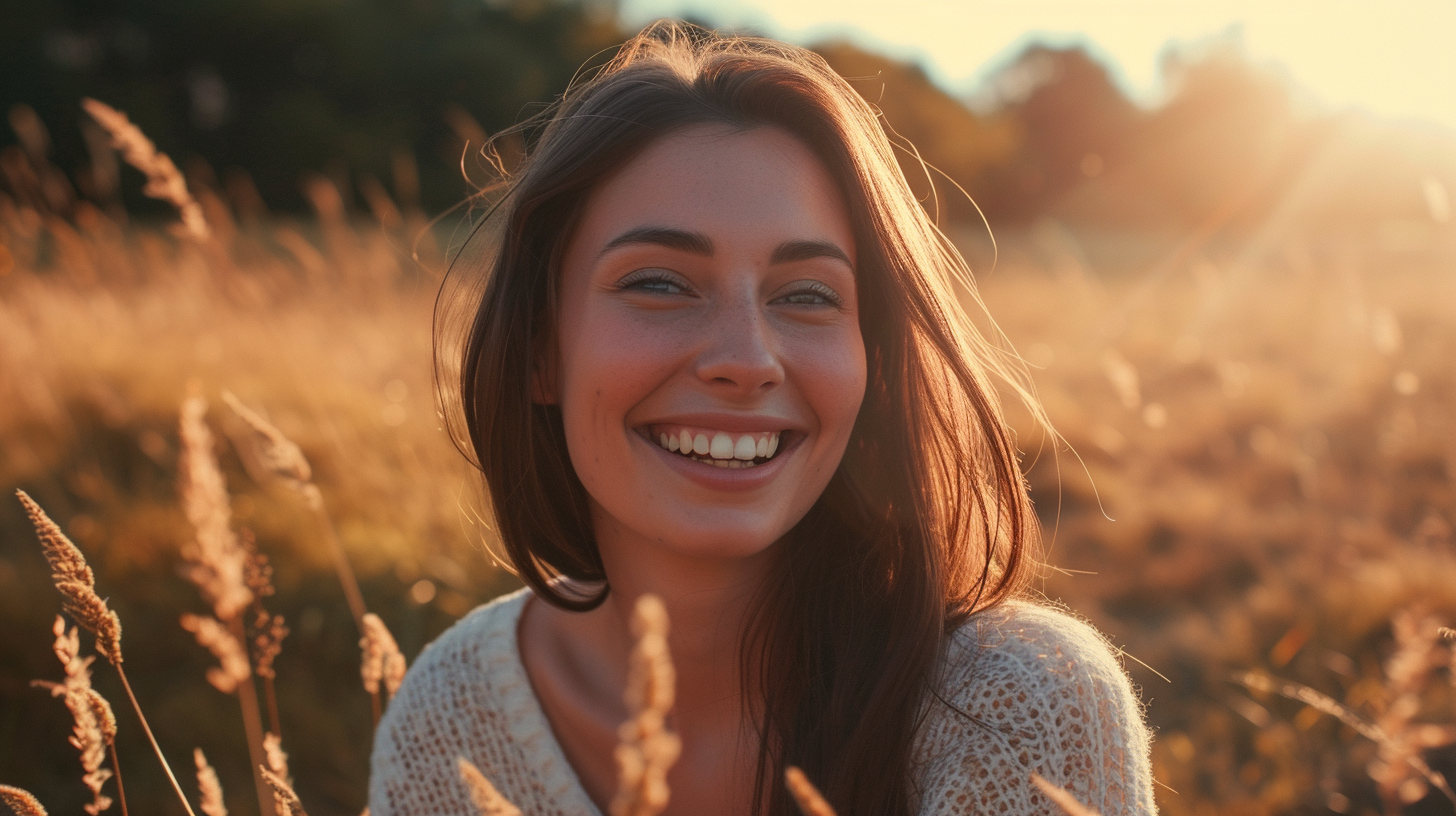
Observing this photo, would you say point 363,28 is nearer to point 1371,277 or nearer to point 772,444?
point 1371,277

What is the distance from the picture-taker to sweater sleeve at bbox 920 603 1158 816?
147 centimetres

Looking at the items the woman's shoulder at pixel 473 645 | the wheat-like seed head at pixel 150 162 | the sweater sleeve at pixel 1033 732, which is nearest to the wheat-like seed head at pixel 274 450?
the woman's shoulder at pixel 473 645

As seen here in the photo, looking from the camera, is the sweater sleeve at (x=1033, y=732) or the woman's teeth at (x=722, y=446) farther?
the woman's teeth at (x=722, y=446)

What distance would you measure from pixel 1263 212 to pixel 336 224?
18.5 metres

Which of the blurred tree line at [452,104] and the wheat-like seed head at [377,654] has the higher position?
the wheat-like seed head at [377,654]

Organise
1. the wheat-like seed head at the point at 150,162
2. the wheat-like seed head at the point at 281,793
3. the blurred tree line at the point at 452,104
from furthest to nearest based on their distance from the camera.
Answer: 1. the blurred tree line at the point at 452,104
2. the wheat-like seed head at the point at 150,162
3. the wheat-like seed head at the point at 281,793

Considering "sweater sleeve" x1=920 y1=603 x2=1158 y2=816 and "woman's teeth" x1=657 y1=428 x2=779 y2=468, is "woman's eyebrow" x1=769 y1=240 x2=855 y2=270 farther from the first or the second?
"sweater sleeve" x1=920 y1=603 x2=1158 y2=816

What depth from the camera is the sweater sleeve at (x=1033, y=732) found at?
1471mm

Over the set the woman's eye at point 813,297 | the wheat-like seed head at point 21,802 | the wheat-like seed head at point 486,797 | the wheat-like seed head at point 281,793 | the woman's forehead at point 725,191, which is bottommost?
the wheat-like seed head at point 281,793

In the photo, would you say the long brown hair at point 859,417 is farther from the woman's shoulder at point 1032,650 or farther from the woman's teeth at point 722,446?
the woman's teeth at point 722,446

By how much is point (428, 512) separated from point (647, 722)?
12.9 feet

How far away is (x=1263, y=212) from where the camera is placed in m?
18.7

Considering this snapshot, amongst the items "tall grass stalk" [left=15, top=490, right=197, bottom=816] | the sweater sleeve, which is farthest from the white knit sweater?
"tall grass stalk" [left=15, top=490, right=197, bottom=816]

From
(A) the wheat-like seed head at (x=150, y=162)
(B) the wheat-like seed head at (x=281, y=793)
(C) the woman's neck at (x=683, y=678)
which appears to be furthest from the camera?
(A) the wheat-like seed head at (x=150, y=162)
